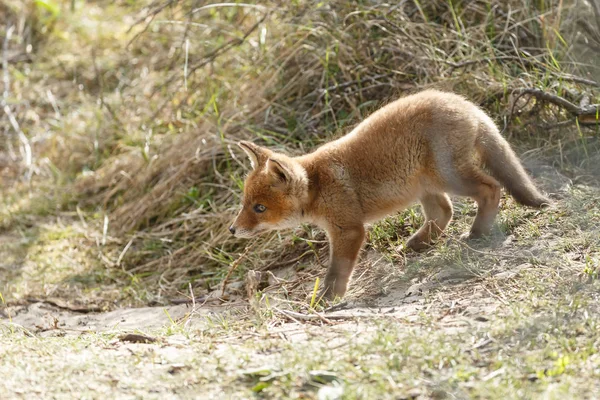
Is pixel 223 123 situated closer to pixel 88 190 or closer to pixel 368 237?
pixel 88 190

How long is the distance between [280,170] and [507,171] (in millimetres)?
1549

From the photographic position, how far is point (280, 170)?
17.2 ft

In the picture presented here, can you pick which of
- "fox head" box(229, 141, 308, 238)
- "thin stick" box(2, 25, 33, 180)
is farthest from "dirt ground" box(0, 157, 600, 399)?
"thin stick" box(2, 25, 33, 180)

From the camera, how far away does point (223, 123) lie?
7805 mm

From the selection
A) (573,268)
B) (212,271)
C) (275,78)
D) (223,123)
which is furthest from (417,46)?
(573,268)

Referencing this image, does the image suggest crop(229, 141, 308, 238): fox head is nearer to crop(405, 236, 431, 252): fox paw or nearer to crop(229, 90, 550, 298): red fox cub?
crop(229, 90, 550, 298): red fox cub

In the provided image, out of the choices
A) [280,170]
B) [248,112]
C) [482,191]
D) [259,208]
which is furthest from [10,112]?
[482,191]

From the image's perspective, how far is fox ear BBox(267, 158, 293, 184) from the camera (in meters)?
5.19

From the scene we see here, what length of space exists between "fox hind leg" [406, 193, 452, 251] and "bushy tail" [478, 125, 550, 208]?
481 millimetres

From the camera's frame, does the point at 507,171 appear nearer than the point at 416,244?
Yes

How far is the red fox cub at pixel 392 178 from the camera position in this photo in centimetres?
502

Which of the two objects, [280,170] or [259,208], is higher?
[280,170]

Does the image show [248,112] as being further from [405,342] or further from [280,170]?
[405,342]

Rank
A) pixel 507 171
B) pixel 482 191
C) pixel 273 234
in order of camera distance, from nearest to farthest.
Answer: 1. pixel 482 191
2. pixel 507 171
3. pixel 273 234
